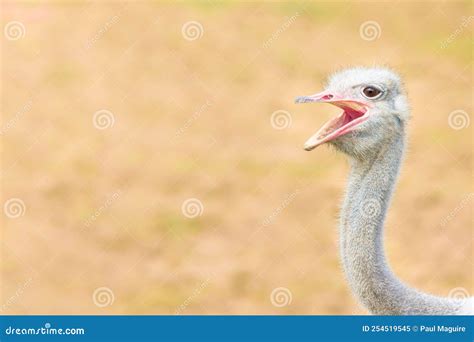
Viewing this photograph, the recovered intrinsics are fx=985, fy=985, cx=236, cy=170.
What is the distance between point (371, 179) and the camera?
3645 mm

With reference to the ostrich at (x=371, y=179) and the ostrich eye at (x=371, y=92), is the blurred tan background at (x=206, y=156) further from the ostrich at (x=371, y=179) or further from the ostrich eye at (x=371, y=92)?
the ostrich eye at (x=371, y=92)

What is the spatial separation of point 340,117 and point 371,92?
0.16 m

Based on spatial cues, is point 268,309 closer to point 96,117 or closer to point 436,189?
point 436,189

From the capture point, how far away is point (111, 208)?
28.5ft

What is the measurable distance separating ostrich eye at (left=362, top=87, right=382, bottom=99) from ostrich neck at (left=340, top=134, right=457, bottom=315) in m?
0.18

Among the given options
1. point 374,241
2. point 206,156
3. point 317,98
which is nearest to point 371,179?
point 374,241

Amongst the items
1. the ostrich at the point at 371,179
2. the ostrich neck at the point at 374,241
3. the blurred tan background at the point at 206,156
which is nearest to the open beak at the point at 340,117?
the ostrich at the point at 371,179

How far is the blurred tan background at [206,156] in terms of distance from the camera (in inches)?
299

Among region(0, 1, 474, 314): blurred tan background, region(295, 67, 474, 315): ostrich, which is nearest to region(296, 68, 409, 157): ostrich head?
region(295, 67, 474, 315): ostrich

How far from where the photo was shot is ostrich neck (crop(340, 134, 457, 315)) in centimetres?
356

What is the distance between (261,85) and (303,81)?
1.53 feet

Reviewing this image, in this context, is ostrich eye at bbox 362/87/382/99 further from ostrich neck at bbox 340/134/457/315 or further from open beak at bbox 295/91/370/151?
ostrich neck at bbox 340/134/457/315

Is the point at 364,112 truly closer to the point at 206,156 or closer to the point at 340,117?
the point at 340,117
